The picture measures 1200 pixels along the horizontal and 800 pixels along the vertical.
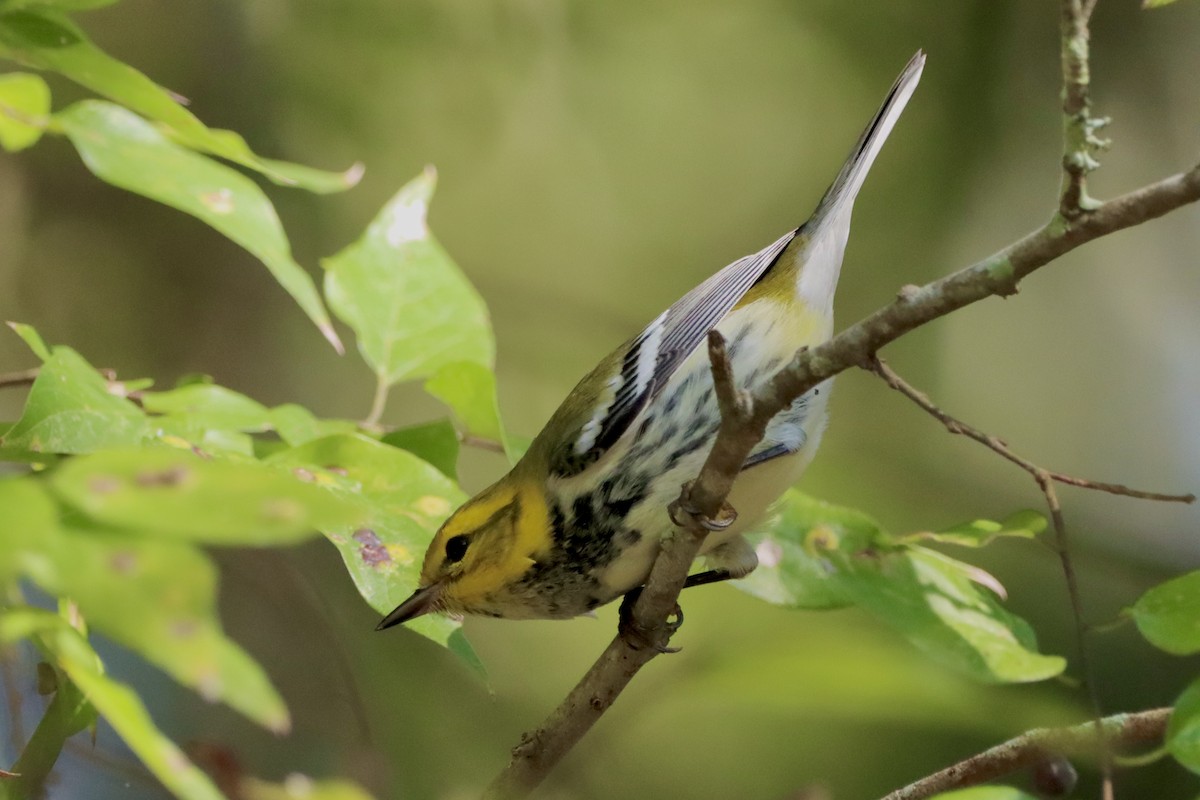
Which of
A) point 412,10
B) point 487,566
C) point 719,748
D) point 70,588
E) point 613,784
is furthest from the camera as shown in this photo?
point 412,10

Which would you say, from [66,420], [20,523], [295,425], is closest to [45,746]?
[66,420]

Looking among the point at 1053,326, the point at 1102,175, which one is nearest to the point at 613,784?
the point at 1053,326

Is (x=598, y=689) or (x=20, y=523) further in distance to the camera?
(x=598, y=689)

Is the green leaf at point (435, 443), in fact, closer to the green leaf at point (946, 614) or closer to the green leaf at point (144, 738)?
the green leaf at point (946, 614)

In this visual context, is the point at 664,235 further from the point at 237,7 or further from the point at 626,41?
the point at 237,7

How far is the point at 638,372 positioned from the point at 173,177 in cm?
52

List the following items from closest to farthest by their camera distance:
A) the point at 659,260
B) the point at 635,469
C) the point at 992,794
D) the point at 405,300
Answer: the point at 992,794
the point at 635,469
the point at 405,300
the point at 659,260

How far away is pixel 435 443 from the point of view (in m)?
1.08

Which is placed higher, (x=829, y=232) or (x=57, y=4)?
(x=829, y=232)

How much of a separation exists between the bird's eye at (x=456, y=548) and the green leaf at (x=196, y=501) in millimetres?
787

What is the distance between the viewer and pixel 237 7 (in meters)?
2.68

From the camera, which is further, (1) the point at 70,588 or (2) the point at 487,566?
(2) the point at 487,566

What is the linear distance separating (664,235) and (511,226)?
45 centimetres

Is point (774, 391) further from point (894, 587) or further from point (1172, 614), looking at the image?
point (894, 587)
